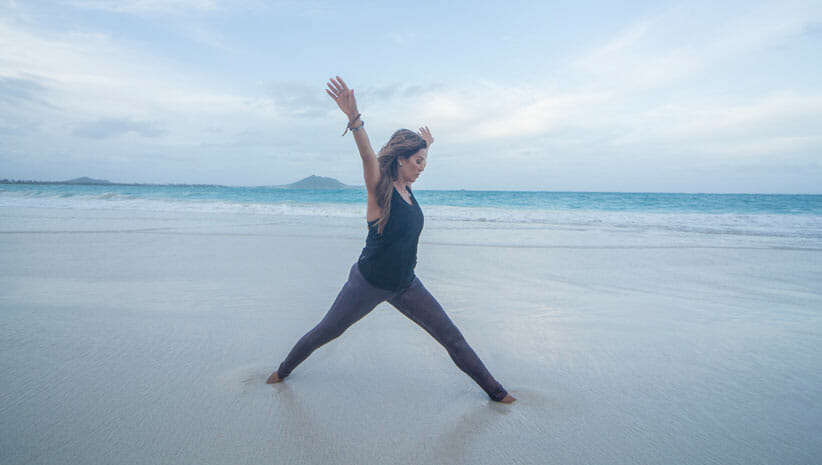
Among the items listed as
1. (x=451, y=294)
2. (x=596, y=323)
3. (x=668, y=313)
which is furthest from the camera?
(x=451, y=294)

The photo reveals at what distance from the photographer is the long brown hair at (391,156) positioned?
249 centimetres

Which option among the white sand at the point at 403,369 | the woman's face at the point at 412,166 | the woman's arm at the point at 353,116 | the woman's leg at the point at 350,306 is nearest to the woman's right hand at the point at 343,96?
the woman's arm at the point at 353,116

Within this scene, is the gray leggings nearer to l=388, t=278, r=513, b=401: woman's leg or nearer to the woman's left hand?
l=388, t=278, r=513, b=401: woman's leg

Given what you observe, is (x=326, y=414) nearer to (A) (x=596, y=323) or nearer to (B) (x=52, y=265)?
(A) (x=596, y=323)

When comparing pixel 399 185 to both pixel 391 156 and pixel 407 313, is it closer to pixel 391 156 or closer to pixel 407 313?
pixel 391 156

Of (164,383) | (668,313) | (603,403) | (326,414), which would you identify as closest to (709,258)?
(668,313)

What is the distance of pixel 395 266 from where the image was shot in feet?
8.59

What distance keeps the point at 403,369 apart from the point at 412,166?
5.36 ft

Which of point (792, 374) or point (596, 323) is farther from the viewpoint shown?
point (596, 323)

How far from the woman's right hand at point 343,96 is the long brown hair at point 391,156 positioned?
0.39 metres

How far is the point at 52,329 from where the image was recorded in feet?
12.6

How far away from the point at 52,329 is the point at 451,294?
13.5 feet


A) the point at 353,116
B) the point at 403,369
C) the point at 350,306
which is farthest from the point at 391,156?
the point at 403,369

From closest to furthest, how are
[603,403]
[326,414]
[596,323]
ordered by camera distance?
[326,414], [603,403], [596,323]
